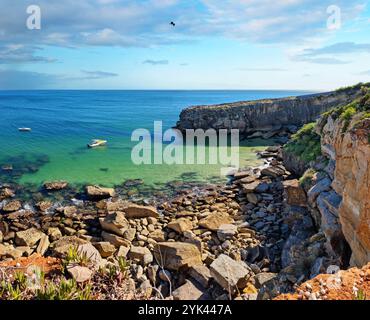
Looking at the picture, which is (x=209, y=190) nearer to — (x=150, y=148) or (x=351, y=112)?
(x=351, y=112)

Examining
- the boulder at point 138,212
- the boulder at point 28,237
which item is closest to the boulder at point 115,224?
the boulder at point 138,212

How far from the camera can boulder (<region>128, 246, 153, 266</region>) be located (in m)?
12.8

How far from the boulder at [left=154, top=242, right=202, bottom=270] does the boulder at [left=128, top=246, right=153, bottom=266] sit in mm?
302

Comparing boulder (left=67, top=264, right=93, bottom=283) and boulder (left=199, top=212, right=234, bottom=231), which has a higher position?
boulder (left=67, top=264, right=93, bottom=283)

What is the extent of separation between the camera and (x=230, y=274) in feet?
34.4

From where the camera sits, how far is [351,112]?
11875 millimetres

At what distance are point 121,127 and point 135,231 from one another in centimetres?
3935

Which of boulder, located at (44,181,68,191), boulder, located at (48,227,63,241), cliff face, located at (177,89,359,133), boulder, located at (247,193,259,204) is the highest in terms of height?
cliff face, located at (177,89,359,133)

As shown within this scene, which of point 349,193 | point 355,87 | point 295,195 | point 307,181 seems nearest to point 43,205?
point 295,195

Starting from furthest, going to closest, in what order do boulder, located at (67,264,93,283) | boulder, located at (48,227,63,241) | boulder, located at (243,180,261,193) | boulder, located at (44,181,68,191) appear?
boulder, located at (44,181,68,191) < boulder, located at (243,180,261,193) < boulder, located at (48,227,63,241) < boulder, located at (67,264,93,283)

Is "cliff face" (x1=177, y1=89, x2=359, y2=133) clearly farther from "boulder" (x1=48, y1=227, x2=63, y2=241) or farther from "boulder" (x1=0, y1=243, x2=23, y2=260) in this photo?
"boulder" (x1=0, y1=243, x2=23, y2=260)

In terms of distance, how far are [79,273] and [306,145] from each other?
19732 millimetres

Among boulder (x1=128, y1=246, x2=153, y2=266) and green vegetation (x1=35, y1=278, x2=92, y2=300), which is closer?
green vegetation (x1=35, y1=278, x2=92, y2=300)

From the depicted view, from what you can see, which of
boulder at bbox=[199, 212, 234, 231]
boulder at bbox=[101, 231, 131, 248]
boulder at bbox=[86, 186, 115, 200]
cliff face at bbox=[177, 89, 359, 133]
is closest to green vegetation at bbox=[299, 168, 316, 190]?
boulder at bbox=[199, 212, 234, 231]
